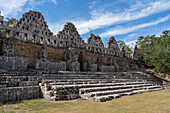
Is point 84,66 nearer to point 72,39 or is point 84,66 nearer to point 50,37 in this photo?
point 72,39

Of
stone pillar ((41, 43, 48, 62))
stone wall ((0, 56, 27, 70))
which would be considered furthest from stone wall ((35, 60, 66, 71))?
stone wall ((0, 56, 27, 70))

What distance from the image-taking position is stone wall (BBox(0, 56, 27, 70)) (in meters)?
11.7

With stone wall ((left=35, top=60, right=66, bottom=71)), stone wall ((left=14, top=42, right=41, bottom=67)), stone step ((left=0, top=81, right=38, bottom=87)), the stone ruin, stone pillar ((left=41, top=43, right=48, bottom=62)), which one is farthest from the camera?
stone pillar ((left=41, top=43, right=48, bottom=62))

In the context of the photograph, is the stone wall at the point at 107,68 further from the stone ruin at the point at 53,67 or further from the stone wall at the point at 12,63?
the stone wall at the point at 12,63

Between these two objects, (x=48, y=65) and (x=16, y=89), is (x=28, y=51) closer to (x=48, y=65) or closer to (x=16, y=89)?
(x=48, y=65)

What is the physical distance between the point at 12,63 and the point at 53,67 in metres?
4.57

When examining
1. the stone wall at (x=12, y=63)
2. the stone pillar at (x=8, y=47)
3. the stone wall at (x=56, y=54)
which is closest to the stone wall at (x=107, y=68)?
the stone wall at (x=56, y=54)

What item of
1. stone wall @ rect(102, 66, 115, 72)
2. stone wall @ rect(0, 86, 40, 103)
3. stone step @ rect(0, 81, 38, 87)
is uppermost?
stone wall @ rect(102, 66, 115, 72)

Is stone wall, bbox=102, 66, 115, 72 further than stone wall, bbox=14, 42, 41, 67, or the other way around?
stone wall, bbox=102, 66, 115, 72

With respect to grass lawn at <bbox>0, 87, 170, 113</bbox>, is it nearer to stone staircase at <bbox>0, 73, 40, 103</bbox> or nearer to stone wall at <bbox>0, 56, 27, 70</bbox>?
stone staircase at <bbox>0, 73, 40, 103</bbox>

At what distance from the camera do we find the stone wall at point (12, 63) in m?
11.7

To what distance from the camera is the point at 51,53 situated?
1869cm

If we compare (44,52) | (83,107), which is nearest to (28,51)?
(44,52)

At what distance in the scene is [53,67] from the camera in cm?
1565
